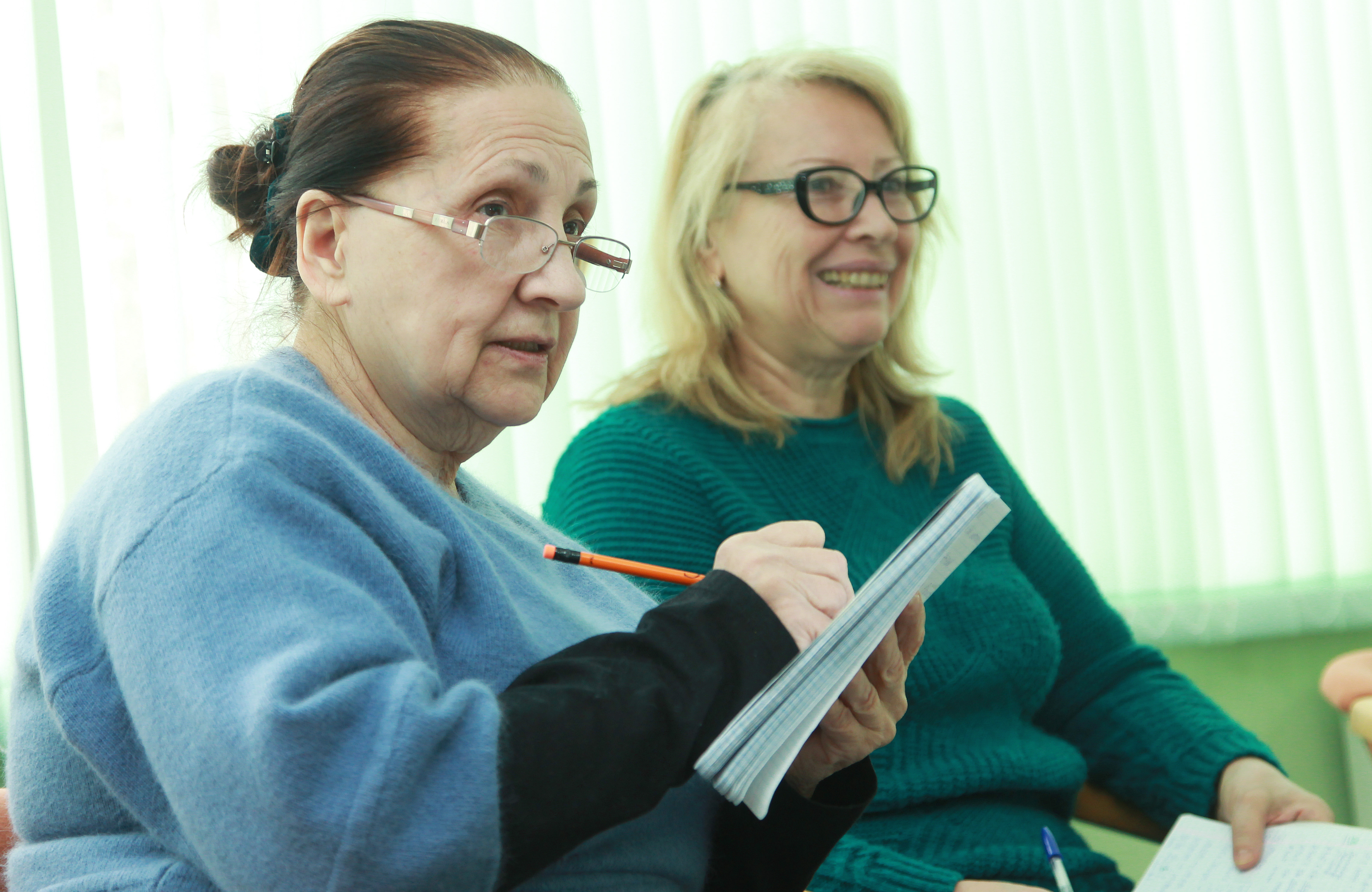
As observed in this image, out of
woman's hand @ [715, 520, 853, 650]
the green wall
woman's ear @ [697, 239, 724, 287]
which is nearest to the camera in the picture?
woman's hand @ [715, 520, 853, 650]

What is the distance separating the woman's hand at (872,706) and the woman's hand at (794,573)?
11 centimetres

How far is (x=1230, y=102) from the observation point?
210cm

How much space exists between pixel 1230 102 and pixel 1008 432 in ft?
2.58

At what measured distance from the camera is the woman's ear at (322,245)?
0.82 m

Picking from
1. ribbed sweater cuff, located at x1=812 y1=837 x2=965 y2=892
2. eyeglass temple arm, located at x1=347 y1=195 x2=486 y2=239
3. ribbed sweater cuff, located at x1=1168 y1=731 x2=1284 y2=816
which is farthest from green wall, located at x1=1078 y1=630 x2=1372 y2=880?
eyeglass temple arm, located at x1=347 y1=195 x2=486 y2=239

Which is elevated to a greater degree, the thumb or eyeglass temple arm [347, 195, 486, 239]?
eyeglass temple arm [347, 195, 486, 239]

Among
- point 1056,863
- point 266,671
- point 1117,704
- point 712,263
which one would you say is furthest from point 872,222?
point 266,671

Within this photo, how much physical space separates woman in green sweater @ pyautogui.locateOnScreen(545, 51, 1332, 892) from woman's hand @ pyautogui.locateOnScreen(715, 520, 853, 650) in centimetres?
49

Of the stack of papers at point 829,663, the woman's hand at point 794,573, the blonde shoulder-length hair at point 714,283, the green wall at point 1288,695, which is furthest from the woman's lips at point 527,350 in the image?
the green wall at point 1288,695

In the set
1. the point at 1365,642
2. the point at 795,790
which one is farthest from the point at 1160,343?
the point at 795,790

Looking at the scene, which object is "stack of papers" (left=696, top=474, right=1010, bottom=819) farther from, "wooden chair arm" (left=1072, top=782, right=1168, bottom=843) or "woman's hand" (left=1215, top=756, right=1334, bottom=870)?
"wooden chair arm" (left=1072, top=782, right=1168, bottom=843)

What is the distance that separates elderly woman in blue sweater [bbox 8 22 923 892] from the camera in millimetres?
531

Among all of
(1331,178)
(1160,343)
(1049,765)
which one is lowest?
(1049,765)

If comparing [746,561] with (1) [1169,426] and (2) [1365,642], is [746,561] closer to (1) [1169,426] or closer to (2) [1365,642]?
(1) [1169,426]
